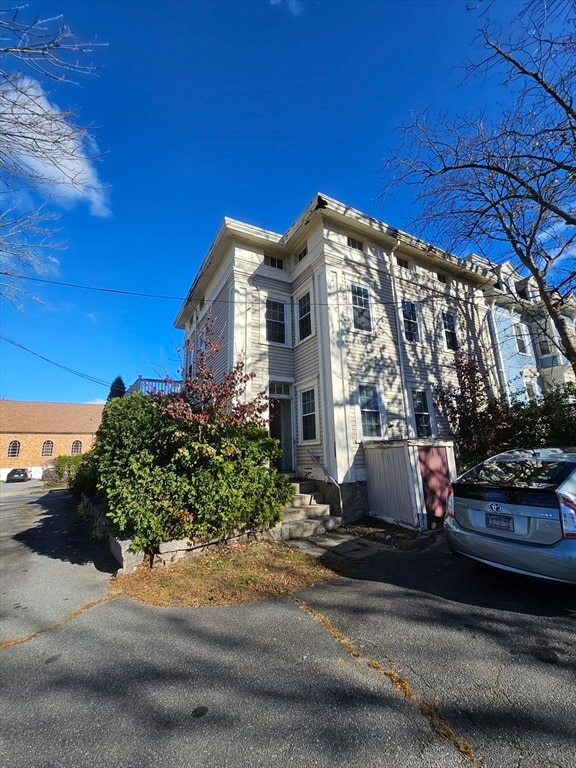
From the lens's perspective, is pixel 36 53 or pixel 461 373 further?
pixel 461 373

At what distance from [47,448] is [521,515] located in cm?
4728

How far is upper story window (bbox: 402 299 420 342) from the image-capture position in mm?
11641

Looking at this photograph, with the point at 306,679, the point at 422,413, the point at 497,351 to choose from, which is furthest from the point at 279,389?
the point at 497,351

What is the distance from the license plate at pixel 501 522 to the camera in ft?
12.5

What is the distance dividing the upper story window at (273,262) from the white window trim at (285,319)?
1.18 m

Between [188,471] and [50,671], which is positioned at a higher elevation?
[188,471]

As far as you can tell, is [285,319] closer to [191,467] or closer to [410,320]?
[410,320]

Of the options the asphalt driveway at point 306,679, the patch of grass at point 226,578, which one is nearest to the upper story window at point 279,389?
the patch of grass at point 226,578

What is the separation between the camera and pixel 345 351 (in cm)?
967

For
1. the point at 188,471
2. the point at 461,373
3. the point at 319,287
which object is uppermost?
the point at 319,287

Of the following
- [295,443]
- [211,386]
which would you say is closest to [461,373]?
[295,443]

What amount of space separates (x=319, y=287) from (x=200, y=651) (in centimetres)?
891

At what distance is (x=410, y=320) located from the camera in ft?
38.7

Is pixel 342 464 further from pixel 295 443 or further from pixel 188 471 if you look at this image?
pixel 188 471
